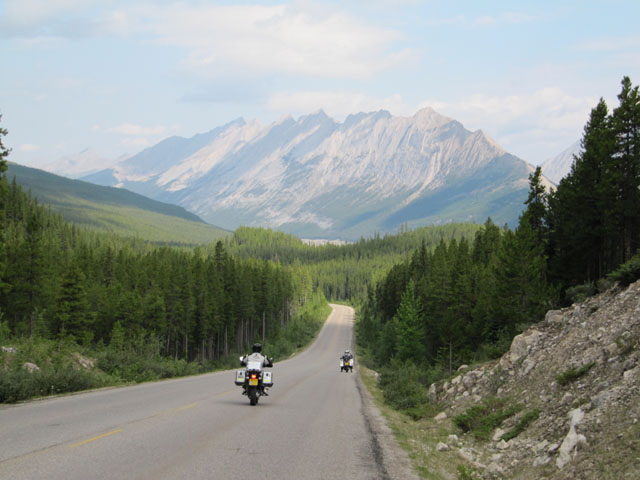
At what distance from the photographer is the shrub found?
1426cm

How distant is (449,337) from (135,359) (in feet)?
104

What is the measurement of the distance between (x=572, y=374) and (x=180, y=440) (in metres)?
10.2

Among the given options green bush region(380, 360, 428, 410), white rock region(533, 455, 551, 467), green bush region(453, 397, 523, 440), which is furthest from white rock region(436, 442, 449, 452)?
green bush region(380, 360, 428, 410)

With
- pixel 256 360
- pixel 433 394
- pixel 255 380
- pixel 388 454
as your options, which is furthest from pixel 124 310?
pixel 388 454

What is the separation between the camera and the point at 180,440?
11.0 m

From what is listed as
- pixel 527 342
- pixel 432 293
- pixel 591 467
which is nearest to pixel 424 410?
pixel 527 342

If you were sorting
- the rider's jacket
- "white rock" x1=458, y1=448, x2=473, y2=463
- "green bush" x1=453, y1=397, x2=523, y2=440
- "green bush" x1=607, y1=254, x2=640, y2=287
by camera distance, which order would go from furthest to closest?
1. "green bush" x1=607, y1=254, x2=640, y2=287
2. the rider's jacket
3. "green bush" x1=453, y1=397, x2=523, y2=440
4. "white rock" x1=458, y1=448, x2=473, y2=463

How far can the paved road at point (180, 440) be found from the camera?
8.53 meters

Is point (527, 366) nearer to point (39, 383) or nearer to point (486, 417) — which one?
point (486, 417)

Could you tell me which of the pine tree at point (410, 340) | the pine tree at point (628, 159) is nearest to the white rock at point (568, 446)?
the pine tree at point (628, 159)

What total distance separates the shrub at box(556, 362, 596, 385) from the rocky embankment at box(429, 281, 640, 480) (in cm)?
3

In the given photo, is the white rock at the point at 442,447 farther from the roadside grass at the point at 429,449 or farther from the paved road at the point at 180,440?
the paved road at the point at 180,440

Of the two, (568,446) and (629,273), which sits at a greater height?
(629,273)

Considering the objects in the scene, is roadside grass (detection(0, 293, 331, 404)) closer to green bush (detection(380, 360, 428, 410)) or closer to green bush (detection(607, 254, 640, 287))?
green bush (detection(380, 360, 428, 410))
